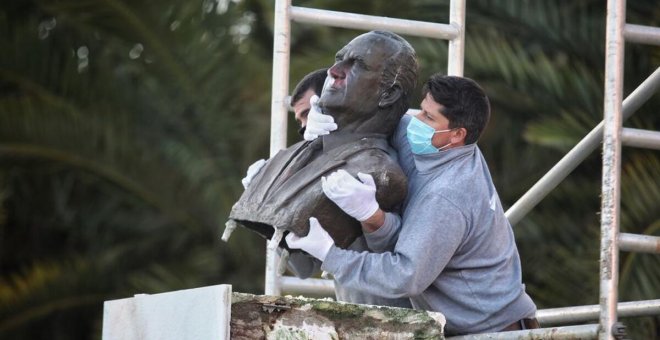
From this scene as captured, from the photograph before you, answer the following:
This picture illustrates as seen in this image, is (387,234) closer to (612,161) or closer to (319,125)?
(319,125)

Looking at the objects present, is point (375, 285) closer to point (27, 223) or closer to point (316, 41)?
point (316, 41)

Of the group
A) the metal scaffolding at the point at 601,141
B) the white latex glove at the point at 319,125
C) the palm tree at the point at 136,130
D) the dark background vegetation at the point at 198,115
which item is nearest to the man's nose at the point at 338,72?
the white latex glove at the point at 319,125

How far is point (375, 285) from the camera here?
4.25 m

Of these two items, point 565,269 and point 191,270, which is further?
point 191,270

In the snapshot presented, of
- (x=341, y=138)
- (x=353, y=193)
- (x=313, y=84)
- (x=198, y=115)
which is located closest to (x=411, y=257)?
(x=353, y=193)

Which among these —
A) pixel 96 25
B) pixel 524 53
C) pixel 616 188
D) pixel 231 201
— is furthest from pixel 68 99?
pixel 616 188

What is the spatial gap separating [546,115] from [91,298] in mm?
3383

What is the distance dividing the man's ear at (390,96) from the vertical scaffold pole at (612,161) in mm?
753

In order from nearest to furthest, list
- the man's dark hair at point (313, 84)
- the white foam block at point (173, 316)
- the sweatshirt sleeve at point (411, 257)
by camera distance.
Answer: the white foam block at point (173, 316) → the sweatshirt sleeve at point (411, 257) → the man's dark hair at point (313, 84)

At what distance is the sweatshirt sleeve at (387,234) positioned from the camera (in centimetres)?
436

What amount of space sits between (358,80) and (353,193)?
0.40 m

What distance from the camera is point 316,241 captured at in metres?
4.32

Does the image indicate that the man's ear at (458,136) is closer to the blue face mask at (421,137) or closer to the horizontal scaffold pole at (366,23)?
the blue face mask at (421,137)

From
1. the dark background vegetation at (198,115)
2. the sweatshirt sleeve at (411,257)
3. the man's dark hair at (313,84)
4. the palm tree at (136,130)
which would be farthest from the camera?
the palm tree at (136,130)
